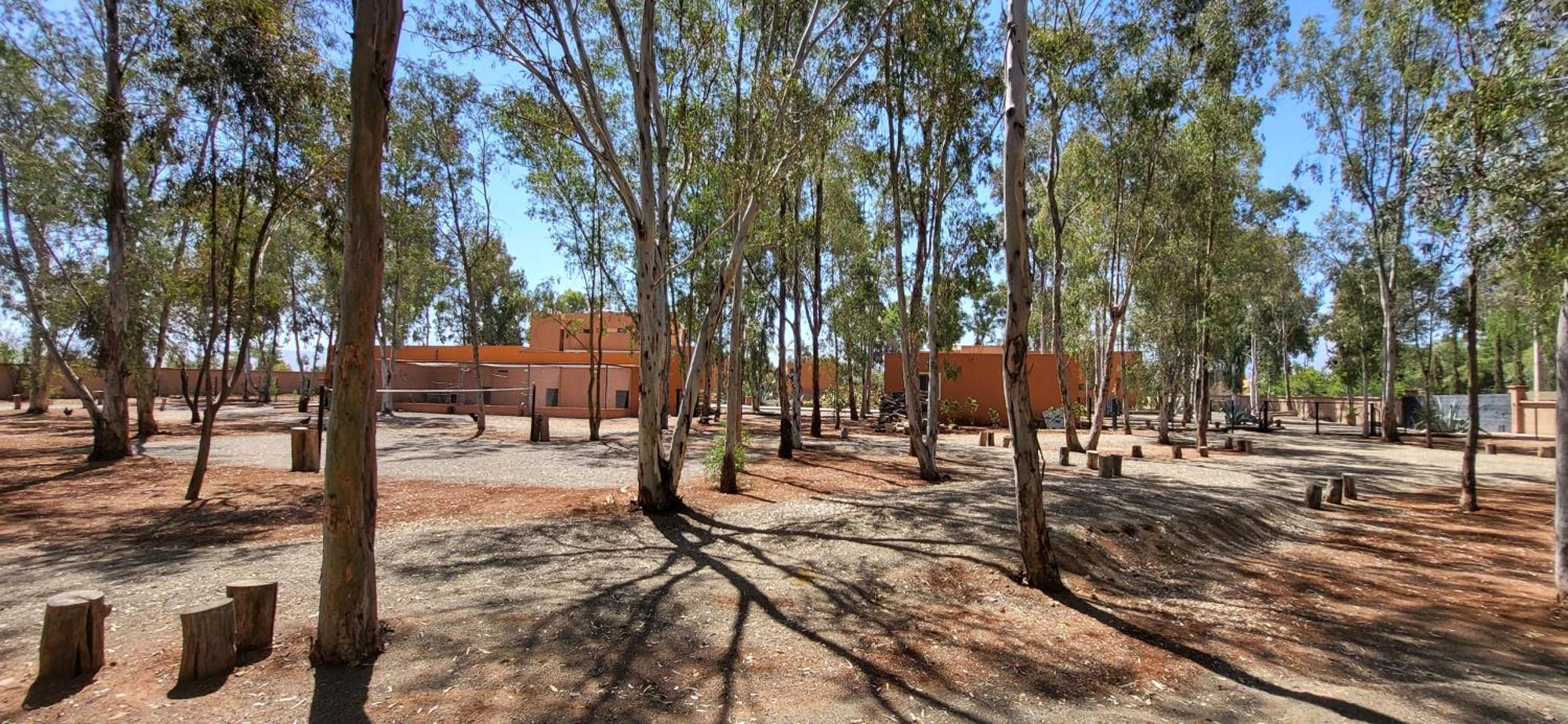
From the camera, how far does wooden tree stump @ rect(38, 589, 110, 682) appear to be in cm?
396

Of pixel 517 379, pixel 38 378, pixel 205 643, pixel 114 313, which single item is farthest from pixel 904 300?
pixel 38 378

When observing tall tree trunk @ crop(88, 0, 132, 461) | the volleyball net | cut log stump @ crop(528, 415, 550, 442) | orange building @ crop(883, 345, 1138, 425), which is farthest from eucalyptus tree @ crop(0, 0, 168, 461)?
orange building @ crop(883, 345, 1138, 425)

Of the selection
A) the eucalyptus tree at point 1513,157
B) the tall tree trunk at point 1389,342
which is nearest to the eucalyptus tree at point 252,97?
the eucalyptus tree at point 1513,157

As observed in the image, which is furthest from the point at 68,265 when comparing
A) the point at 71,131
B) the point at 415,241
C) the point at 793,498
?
the point at 793,498

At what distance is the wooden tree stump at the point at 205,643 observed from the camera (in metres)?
3.98

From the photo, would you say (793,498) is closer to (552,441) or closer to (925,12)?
(925,12)

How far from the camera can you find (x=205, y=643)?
4.00 metres

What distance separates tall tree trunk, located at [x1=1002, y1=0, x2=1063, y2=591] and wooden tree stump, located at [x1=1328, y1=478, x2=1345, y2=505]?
9696 millimetres

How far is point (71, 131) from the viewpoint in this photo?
14.6 metres

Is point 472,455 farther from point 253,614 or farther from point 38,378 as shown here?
point 38,378

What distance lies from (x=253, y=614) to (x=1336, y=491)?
1595 cm

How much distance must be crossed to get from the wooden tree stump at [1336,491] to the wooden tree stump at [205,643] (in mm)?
15914

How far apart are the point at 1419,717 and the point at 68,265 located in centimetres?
2516

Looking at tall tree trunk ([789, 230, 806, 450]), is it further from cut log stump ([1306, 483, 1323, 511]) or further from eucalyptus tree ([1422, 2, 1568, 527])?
eucalyptus tree ([1422, 2, 1568, 527])
